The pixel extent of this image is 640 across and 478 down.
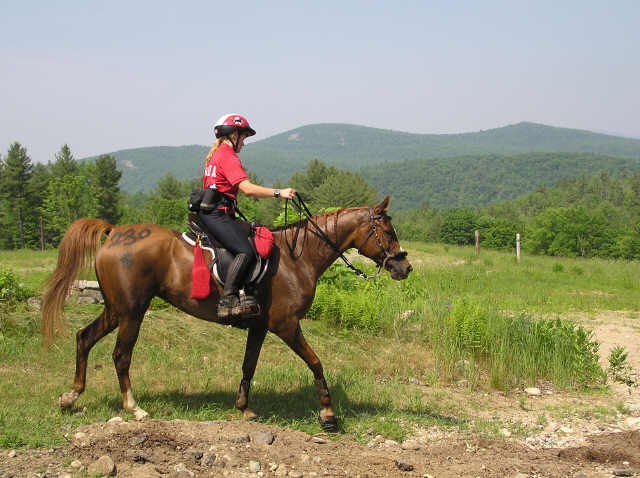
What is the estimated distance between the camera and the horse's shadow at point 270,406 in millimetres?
6059

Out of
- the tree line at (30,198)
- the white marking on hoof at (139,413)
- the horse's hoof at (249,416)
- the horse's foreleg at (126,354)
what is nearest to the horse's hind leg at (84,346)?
the horse's foreleg at (126,354)

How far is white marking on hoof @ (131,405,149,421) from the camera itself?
566 centimetres

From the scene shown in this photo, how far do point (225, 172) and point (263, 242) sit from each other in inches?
33.4

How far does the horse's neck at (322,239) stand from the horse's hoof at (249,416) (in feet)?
5.72

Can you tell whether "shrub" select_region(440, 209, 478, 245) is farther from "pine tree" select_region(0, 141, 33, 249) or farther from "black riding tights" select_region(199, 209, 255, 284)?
"black riding tights" select_region(199, 209, 255, 284)

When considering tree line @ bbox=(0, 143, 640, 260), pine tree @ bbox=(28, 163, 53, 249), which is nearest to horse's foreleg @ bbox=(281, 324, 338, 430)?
tree line @ bbox=(0, 143, 640, 260)

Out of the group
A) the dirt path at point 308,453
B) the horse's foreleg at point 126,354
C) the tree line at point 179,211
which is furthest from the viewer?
the tree line at point 179,211

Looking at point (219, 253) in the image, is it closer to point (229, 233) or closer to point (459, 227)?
point (229, 233)

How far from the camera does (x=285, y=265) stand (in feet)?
19.5

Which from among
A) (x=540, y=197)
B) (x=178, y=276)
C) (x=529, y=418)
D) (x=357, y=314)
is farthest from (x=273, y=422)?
(x=540, y=197)

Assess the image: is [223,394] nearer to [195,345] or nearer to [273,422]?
[273,422]

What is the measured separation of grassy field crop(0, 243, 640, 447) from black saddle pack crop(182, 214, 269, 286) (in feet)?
5.49

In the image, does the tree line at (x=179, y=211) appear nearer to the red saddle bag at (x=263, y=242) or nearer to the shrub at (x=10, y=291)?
the shrub at (x=10, y=291)

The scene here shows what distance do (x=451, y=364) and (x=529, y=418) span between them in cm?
169
